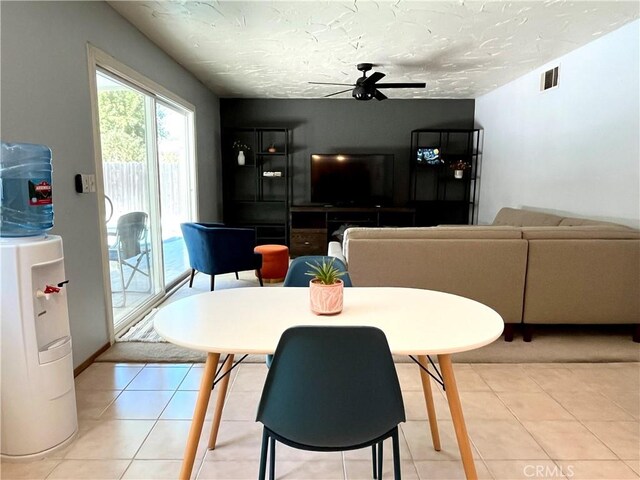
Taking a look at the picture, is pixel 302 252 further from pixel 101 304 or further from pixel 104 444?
pixel 104 444

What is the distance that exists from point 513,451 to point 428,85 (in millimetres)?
4701

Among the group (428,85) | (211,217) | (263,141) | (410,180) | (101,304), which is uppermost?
(428,85)

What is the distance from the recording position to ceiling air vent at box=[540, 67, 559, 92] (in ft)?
13.7

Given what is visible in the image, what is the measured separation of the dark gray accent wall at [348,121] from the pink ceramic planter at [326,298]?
5.14m

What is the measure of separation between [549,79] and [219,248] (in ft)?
12.6

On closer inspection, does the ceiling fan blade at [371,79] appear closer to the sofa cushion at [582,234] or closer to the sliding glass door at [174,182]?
the sliding glass door at [174,182]

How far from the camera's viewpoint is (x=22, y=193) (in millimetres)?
1720

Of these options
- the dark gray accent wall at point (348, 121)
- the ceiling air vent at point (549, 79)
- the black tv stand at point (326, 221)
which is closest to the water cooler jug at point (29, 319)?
the black tv stand at point (326, 221)

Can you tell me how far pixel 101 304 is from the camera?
2.82m

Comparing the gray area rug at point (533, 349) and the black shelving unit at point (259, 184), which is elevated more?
the black shelving unit at point (259, 184)

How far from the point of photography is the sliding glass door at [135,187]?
315 cm

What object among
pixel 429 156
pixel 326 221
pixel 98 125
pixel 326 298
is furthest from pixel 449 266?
pixel 429 156

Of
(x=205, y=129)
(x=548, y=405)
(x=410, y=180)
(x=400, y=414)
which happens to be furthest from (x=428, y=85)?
(x=400, y=414)

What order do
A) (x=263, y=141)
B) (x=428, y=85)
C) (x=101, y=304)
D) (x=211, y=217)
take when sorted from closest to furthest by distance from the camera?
(x=101, y=304)
(x=428, y=85)
(x=211, y=217)
(x=263, y=141)
